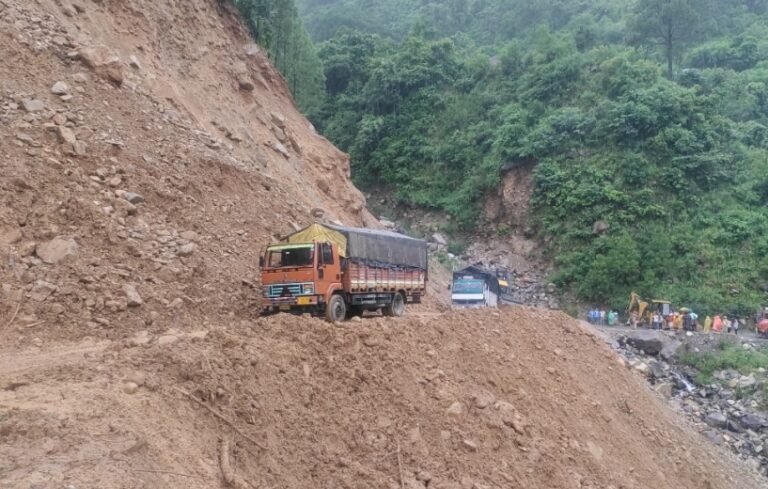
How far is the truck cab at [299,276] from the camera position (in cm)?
1368

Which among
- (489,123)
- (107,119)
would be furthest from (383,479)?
(489,123)

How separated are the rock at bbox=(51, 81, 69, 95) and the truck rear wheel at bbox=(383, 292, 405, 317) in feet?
30.0

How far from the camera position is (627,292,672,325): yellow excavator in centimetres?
3056

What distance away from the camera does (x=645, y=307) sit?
31109 mm

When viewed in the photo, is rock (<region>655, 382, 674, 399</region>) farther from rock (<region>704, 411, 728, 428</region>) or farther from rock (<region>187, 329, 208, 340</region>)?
rock (<region>187, 329, 208, 340</region>)

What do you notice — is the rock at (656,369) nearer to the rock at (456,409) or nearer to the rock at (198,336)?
the rock at (456,409)

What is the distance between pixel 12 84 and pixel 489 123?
106 ft

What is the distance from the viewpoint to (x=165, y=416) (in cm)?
A: 750

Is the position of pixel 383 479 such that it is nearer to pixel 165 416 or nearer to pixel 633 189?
pixel 165 416

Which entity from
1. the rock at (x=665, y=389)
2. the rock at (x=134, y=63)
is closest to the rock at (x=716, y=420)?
the rock at (x=665, y=389)

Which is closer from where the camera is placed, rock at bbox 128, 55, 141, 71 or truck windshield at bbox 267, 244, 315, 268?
truck windshield at bbox 267, 244, 315, 268

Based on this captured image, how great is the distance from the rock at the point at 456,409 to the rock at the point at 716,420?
1340cm

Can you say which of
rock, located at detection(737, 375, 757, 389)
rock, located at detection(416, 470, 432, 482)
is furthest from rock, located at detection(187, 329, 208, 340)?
rock, located at detection(737, 375, 757, 389)

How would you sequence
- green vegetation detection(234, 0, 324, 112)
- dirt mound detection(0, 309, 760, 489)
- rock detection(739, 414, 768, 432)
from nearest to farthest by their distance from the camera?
dirt mound detection(0, 309, 760, 489) → rock detection(739, 414, 768, 432) → green vegetation detection(234, 0, 324, 112)
